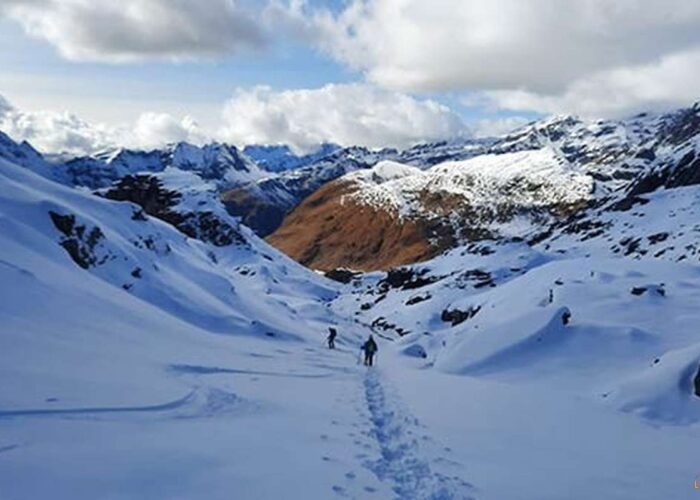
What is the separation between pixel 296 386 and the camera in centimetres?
2402

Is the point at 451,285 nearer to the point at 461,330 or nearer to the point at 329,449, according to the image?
the point at 461,330

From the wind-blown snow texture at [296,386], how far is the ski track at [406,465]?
0.06 metres

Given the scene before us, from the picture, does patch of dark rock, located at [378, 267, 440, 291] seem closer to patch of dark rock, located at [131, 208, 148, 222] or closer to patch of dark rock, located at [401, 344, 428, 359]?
patch of dark rock, located at [401, 344, 428, 359]

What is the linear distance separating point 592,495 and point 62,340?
16.0 metres

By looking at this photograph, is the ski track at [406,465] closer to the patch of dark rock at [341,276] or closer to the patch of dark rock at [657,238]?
the patch of dark rock at [657,238]

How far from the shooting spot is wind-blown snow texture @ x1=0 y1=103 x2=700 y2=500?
1207cm

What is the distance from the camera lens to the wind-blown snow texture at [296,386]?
12.1 meters

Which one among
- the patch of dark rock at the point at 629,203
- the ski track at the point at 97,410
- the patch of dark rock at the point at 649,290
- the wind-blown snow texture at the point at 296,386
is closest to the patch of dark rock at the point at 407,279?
the patch of dark rock at the point at 629,203

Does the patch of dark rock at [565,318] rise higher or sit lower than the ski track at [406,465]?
higher

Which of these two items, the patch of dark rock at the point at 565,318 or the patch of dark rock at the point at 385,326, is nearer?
the patch of dark rock at the point at 565,318

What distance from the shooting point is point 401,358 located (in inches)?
1885

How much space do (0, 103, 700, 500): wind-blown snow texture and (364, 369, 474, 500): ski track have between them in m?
0.06

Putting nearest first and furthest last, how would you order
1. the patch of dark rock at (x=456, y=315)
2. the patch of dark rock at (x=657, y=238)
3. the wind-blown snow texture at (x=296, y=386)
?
1. the wind-blown snow texture at (x=296, y=386)
2. the patch of dark rock at (x=456, y=315)
3. the patch of dark rock at (x=657, y=238)

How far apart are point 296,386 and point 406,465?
10852mm
